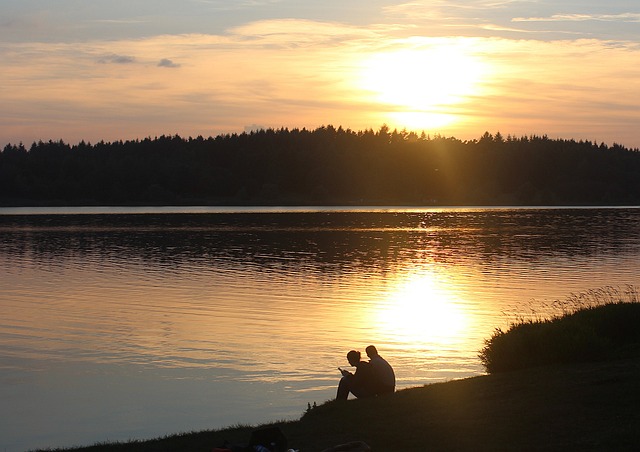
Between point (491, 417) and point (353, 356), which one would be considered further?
point (353, 356)

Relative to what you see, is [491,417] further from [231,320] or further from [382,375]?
[231,320]

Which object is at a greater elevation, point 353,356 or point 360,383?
point 353,356

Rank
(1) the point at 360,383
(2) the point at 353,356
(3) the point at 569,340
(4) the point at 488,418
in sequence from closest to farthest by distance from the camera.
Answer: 1. (4) the point at 488,418
2. (2) the point at 353,356
3. (1) the point at 360,383
4. (3) the point at 569,340

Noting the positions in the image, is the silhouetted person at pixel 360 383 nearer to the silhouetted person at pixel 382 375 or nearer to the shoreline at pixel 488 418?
the silhouetted person at pixel 382 375

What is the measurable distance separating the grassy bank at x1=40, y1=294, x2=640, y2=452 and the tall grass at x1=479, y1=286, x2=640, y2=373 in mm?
550

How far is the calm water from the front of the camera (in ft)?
71.9

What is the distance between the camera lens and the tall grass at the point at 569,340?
20.8 metres

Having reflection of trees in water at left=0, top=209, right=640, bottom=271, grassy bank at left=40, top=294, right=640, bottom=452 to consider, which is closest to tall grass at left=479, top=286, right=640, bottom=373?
grassy bank at left=40, top=294, right=640, bottom=452

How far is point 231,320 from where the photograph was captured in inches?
1412

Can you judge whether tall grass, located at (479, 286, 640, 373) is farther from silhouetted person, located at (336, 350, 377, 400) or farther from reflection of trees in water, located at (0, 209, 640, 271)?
reflection of trees in water, located at (0, 209, 640, 271)

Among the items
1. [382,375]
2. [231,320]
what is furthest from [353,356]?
[231,320]

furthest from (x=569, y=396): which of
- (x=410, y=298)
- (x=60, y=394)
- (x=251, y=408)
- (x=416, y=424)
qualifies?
(x=410, y=298)

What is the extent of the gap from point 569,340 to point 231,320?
17.6 metres

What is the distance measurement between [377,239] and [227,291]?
48.4 metres
